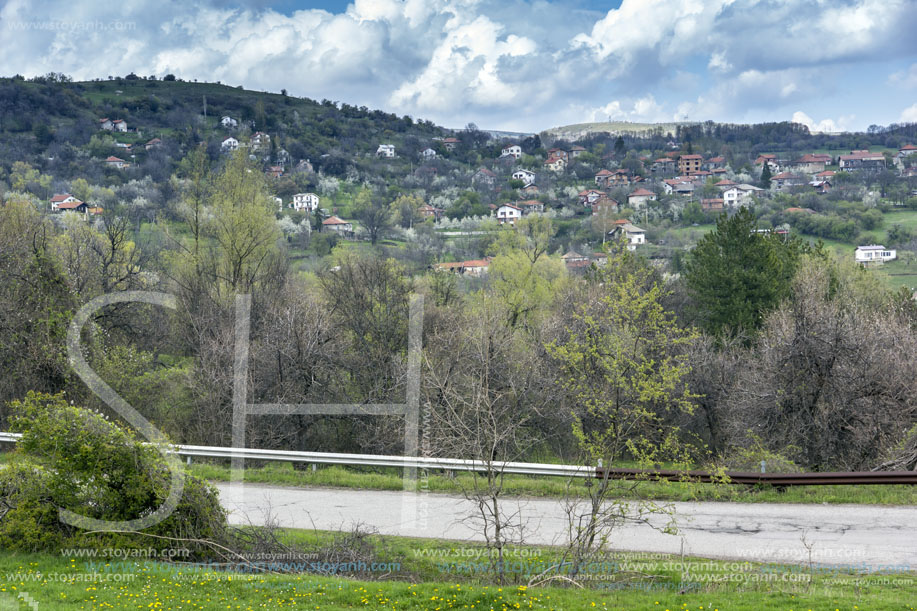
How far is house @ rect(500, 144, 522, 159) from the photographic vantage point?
502 feet

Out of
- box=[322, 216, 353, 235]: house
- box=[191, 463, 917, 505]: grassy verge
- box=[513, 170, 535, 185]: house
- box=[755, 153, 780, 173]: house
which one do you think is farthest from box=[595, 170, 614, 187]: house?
box=[191, 463, 917, 505]: grassy verge

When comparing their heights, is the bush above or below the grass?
above

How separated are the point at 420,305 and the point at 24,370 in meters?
13.0

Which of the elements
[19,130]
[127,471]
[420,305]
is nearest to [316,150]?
[19,130]

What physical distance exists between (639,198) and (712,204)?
37.3 ft

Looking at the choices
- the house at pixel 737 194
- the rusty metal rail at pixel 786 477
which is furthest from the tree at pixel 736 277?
the house at pixel 737 194

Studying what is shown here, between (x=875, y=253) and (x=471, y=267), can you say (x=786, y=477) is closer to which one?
(x=471, y=267)

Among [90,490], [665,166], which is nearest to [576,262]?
[90,490]

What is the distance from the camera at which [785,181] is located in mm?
126375

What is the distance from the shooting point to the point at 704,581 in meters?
9.80

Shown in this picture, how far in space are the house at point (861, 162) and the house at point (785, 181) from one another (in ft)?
38.0

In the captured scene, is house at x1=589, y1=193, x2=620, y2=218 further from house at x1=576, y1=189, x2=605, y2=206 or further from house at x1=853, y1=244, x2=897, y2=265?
house at x1=853, y1=244, x2=897, y2=265

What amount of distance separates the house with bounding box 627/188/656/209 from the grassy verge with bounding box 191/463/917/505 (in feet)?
348

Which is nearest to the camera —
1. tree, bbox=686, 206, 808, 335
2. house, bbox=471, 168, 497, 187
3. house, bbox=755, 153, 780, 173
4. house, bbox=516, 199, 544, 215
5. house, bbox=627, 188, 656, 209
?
tree, bbox=686, 206, 808, 335
